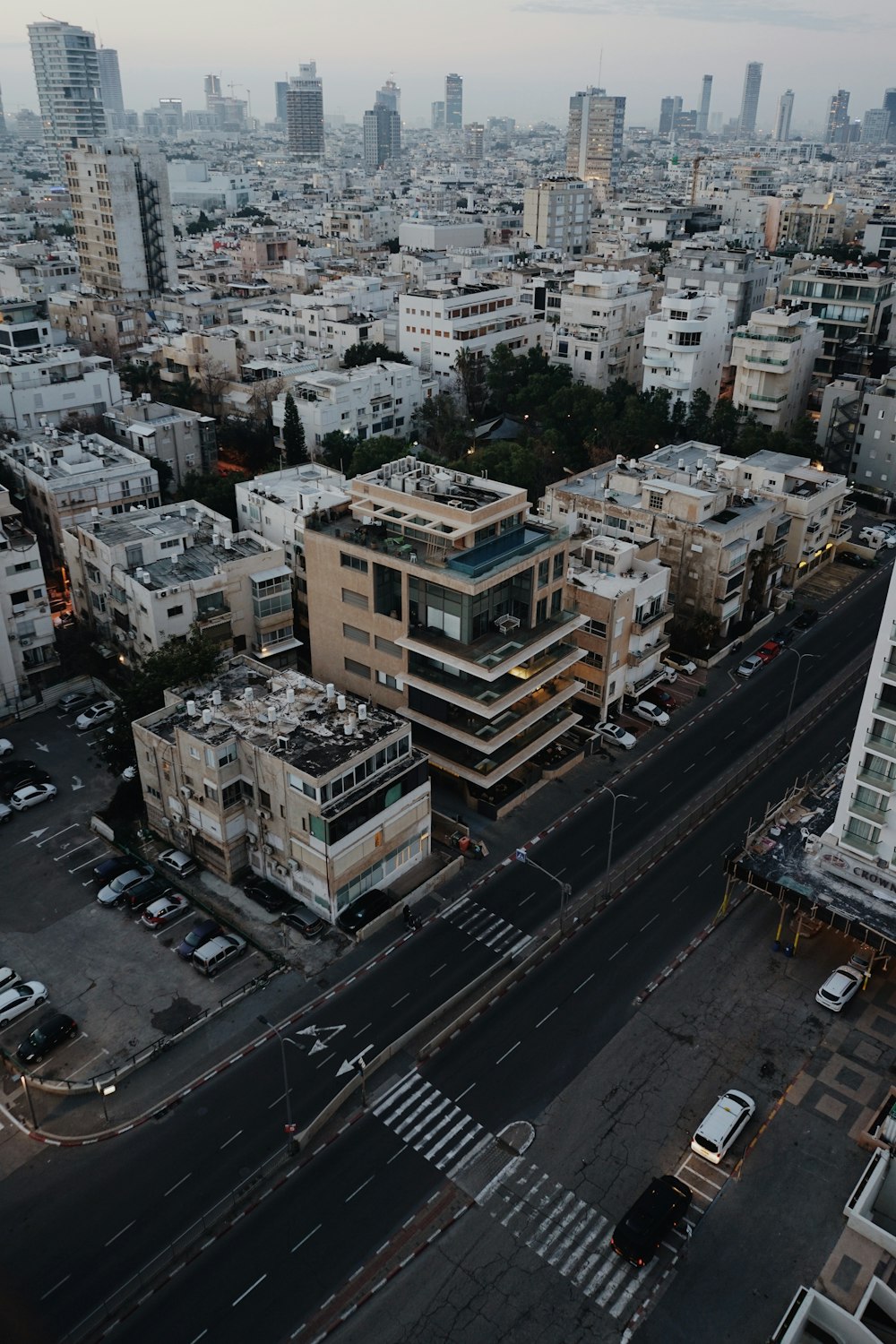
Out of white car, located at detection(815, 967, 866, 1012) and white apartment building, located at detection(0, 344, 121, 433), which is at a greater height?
white apartment building, located at detection(0, 344, 121, 433)

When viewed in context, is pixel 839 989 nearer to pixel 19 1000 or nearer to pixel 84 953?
pixel 84 953

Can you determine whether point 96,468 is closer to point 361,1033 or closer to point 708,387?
point 361,1033

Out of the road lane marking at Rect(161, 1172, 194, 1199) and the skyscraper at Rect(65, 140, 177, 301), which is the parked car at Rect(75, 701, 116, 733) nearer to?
the road lane marking at Rect(161, 1172, 194, 1199)

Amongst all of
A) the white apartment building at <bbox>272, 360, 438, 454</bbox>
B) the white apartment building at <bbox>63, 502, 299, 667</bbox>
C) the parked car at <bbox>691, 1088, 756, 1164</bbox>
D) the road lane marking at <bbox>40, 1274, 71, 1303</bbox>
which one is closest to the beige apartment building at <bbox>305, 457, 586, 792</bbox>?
the white apartment building at <bbox>63, 502, 299, 667</bbox>

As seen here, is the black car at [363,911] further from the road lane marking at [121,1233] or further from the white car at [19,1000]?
the road lane marking at [121,1233]

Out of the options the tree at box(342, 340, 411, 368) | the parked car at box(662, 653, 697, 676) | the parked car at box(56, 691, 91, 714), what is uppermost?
the tree at box(342, 340, 411, 368)

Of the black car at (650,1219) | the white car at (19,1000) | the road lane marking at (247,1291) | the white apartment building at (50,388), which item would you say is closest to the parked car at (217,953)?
the white car at (19,1000)
